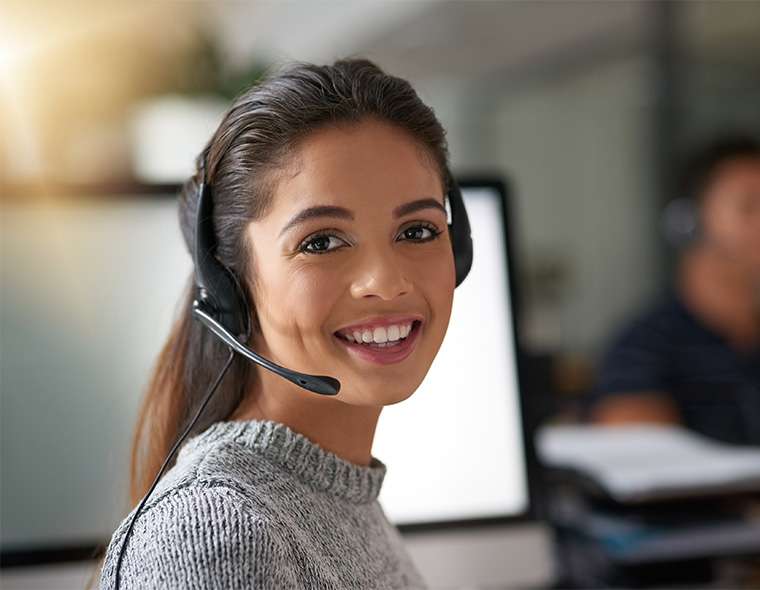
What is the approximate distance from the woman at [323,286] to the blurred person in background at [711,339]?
154 cm

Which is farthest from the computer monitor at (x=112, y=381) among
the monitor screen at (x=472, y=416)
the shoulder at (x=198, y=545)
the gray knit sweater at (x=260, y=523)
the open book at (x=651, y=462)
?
the shoulder at (x=198, y=545)

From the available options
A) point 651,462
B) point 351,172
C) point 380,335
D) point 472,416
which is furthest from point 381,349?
point 651,462

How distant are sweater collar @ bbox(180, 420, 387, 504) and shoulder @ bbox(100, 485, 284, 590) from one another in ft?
0.31

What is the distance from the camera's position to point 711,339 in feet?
7.08

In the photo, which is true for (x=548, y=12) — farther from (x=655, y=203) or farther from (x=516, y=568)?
(x=516, y=568)

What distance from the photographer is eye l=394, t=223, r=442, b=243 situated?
2.18 ft

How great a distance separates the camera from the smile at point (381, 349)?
651mm

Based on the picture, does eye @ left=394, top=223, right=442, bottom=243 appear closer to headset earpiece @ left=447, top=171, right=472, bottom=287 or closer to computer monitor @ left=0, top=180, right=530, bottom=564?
headset earpiece @ left=447, top=171, right=472, bottom=287

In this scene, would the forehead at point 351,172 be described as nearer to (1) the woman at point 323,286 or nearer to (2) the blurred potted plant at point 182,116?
(1) the woman at point 323,286

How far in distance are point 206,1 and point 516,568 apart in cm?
399

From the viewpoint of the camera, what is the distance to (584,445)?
155 centimetres

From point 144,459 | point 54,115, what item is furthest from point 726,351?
point 144,459

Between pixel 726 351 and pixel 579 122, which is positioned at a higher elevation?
pixel 579 122

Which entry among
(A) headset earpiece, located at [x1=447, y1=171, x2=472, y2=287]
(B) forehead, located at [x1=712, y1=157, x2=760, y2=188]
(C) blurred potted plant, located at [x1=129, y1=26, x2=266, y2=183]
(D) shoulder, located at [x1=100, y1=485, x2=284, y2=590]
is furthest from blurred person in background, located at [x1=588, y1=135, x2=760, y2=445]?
(D) shoulder, located at [x1=100, y1=485, x2=284, y2=590]
